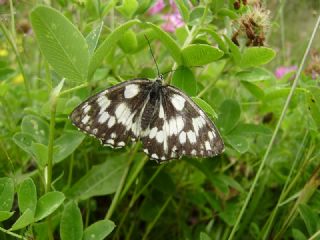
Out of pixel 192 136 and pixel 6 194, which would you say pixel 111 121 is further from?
pixel 6 194

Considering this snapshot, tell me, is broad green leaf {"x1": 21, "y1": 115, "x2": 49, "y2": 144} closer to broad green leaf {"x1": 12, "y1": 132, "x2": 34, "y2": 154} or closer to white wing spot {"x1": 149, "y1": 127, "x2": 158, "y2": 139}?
broad green leaf {"x1": 12, "y1": 132, "x2": 34, "y2": 154}

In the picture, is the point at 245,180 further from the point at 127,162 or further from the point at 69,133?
the point at 69,133

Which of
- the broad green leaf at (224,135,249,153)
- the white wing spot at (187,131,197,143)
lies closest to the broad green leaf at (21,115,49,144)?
the white wing spot at (187,131,197,143)

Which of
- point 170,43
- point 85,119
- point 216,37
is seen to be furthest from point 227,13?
point 85,119

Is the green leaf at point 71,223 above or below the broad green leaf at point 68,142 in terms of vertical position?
below

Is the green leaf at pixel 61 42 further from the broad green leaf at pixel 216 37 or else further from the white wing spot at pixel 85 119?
the broad green leaf at pixel 216 37

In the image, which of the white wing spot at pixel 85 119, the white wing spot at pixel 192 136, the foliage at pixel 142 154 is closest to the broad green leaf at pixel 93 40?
the foliage at pixel 142 154

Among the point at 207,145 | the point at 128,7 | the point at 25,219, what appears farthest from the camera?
the point at 128,7
